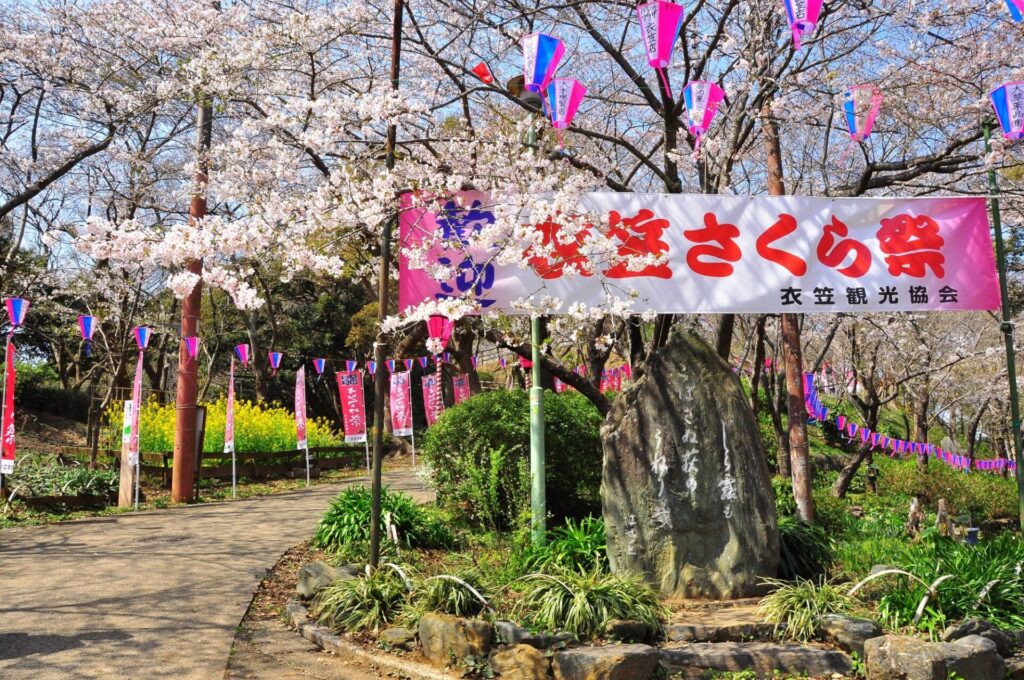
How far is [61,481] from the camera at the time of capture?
37.2 feet

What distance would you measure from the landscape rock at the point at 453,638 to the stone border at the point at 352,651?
137mm

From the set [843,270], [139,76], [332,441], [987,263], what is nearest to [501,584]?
[843,270]

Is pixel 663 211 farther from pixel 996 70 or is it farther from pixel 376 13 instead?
pixel 996 70

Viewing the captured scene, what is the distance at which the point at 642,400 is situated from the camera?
6.70 meters

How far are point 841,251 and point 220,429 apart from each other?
13279 millimetres

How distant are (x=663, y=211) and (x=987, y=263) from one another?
336cm

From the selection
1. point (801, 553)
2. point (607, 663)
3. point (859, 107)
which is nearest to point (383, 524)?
point (607, 663)

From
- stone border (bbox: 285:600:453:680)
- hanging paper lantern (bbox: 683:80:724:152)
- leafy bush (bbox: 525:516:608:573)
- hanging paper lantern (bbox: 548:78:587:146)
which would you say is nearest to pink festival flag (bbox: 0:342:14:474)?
stone border (bbox: 285:600:453:680)

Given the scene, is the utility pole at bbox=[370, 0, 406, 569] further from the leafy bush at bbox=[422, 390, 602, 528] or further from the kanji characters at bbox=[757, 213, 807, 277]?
the kanji characters at bbox=[757, 213, 807, 277]

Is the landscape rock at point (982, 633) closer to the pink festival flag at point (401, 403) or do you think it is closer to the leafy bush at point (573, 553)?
the leafy bush at point (573, 553)

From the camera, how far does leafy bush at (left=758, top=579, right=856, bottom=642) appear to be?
557 cm

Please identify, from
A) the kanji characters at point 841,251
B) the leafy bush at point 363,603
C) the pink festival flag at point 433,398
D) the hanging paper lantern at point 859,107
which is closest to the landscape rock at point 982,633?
the kanji characters at point 841,251

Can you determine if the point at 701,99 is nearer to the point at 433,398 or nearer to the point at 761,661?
the point at 761,661

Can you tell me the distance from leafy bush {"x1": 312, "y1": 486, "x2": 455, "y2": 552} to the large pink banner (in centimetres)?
235
